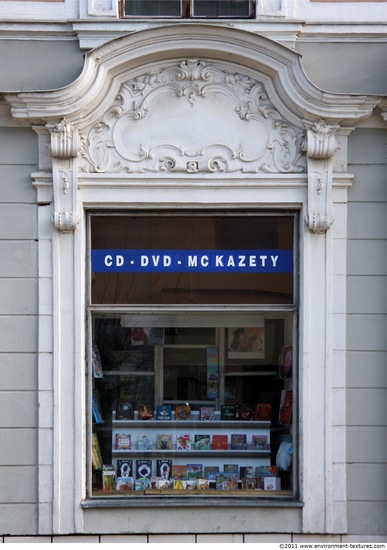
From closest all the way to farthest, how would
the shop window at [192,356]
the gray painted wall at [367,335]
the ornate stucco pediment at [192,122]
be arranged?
the ornate stucco pediment at [192,122]
the gray painted wall at [367,335]
the shop window at [192,356]

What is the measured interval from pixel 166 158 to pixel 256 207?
0.80 m

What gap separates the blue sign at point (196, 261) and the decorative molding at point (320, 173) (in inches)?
15.1

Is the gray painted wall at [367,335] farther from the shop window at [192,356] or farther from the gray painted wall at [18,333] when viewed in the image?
the gray painted wall at [18,333]

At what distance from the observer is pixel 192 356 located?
8039mm

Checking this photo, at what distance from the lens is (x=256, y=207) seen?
789cm

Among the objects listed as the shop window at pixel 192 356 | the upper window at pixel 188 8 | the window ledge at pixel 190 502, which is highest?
the upper window at pixel 188 8

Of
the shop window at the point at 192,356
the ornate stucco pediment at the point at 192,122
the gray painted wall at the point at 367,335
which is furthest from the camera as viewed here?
the shop window at the point at 192,356

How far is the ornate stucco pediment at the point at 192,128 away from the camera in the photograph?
7.83 m

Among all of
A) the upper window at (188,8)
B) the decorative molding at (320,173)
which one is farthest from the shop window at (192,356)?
the upper window at (188,8)

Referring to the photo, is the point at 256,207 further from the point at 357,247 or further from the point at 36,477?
the point at 36,477

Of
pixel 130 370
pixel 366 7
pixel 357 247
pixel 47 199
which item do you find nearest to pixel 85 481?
pixel 130 370

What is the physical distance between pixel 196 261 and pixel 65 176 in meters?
1.23

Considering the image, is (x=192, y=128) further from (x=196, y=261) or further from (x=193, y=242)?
(x=196, y=261)

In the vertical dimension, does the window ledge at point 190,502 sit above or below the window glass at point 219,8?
below
